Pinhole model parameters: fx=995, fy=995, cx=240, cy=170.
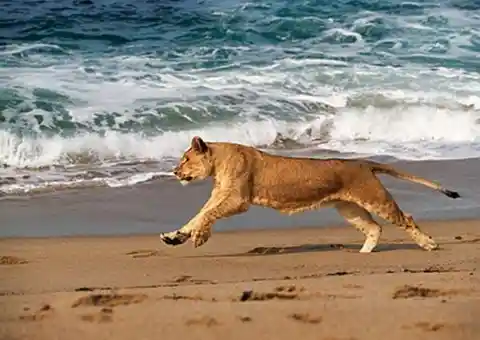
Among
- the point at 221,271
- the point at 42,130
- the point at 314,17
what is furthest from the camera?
the point at 314,17

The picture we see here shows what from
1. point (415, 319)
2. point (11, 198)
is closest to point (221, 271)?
point (415, 319)

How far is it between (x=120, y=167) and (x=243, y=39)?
7657mm

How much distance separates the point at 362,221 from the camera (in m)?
6.93

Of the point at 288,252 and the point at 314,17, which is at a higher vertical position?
the point at 314,17

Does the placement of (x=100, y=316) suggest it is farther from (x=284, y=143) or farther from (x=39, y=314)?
(x=284, y=143)

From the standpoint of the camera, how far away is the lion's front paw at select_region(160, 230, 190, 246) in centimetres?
638

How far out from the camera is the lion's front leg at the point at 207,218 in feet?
21.1

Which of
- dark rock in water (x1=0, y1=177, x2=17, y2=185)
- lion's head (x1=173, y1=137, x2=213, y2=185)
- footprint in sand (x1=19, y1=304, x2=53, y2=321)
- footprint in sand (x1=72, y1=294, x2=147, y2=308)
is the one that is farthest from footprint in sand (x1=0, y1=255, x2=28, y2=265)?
dark rock in water (x1=0, y1=177, x2=17, y2=185)

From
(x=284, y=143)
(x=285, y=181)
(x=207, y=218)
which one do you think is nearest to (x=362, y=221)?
(x=285, y=181)

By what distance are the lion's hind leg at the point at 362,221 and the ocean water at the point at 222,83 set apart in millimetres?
2934

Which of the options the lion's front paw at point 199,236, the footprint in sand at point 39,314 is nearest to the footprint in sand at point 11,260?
the lion's front paw at point 199,236

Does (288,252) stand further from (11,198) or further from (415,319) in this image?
(11,198)

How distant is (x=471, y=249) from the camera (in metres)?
6.73

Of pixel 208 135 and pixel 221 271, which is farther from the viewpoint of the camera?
pixel 208 135
